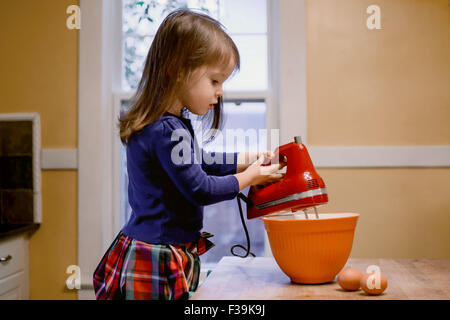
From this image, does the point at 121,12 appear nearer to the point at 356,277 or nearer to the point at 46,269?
the point at 46,269

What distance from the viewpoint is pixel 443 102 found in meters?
1.92

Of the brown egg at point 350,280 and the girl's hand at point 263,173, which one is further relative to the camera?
the girl's hand at point 263,173

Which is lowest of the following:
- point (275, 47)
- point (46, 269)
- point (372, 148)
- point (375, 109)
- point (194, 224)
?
point (46, 269)

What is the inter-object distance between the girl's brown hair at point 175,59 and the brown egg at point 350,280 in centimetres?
56

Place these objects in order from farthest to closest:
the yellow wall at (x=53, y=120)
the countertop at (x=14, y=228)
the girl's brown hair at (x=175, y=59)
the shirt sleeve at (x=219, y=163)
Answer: the yellow wall at (x=53, y=120) → the countertop at (x=14, y=228) → the shirt sleeve at (x=219, y=163) → the girl's brown hair at (x=175, y=59)

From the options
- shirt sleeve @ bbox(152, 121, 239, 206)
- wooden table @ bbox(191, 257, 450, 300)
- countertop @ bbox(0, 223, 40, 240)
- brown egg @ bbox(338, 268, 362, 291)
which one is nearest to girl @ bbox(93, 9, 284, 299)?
shirt sleeve @ bbox(152, 121, 239, 206)

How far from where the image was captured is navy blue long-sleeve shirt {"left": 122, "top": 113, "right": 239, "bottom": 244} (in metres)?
1.04

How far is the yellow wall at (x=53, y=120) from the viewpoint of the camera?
2049mm

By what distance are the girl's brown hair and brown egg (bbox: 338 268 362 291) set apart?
0.56m

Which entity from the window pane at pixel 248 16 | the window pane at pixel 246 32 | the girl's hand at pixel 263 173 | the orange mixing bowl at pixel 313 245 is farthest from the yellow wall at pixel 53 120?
the orange mixing bowl at pixel 313 245

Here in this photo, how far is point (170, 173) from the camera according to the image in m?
1.04

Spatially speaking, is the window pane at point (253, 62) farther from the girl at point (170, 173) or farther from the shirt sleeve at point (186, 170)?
the shirt sleeve at point (186, 170)

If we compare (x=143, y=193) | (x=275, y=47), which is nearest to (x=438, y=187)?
(x=275, y=47)

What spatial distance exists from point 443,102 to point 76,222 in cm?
167
